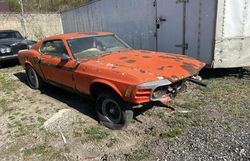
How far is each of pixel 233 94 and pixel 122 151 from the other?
2.98 meters

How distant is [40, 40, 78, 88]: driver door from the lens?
4.48 metres

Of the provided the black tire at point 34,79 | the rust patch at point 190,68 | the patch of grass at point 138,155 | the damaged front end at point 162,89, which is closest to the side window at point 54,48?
the black tire at point 34,79

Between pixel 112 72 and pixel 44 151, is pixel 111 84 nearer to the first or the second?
pixel 112 72

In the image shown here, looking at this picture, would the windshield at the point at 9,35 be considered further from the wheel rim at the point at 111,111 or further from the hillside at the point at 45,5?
the hillside at the point at 45,5

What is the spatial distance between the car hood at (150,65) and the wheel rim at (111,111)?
597 millimetres

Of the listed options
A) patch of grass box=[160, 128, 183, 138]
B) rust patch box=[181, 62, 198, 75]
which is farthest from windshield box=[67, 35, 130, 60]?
patch of grass box=[160, 128, 183, 138]

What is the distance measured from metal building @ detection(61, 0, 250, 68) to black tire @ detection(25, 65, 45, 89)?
3.64 meters

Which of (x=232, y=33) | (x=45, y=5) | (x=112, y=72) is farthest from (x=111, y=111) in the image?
(x=45, y=5)

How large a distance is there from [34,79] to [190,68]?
4.20 m

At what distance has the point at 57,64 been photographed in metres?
4.78

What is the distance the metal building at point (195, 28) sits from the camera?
19.2 feet

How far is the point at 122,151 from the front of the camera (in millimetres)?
3318

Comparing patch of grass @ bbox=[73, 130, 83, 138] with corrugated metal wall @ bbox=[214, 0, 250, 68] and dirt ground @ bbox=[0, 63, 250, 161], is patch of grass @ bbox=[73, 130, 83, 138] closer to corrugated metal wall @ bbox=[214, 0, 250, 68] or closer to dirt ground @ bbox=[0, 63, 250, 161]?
dirt ground @ bbox=[0, 63, 250, 161]

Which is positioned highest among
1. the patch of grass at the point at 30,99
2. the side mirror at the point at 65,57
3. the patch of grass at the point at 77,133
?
the side mirror at the point at 65,57
